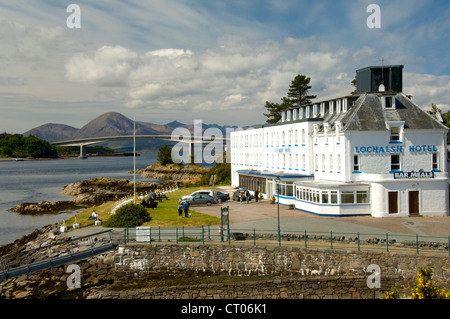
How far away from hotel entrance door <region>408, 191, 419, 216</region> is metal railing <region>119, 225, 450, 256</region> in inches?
338

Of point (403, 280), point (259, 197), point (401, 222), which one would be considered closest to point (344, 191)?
point (401, 222)

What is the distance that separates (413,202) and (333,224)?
8.45 m

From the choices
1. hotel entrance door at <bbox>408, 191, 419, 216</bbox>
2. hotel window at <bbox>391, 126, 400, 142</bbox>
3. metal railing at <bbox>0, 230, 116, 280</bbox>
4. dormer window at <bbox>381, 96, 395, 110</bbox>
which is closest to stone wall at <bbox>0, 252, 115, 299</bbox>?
metal railing at <bbox>0, 230, 116, 280</bbox>

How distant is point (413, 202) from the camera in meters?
34.9

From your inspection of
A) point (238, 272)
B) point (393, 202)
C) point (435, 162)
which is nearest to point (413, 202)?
point (393, 202)

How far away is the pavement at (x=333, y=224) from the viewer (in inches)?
1133

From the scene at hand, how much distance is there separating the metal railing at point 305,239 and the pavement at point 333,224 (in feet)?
1.93

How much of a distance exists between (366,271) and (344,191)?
39.0ft

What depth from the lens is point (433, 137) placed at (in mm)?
36469

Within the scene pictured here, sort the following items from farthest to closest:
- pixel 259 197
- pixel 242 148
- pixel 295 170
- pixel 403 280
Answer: pixel 242 148
pixel 259 197
pixel 295 170
pixel 403 280

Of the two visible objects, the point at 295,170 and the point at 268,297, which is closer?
the point at 268,297

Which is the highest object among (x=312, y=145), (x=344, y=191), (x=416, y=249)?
(x=312, y=145)
